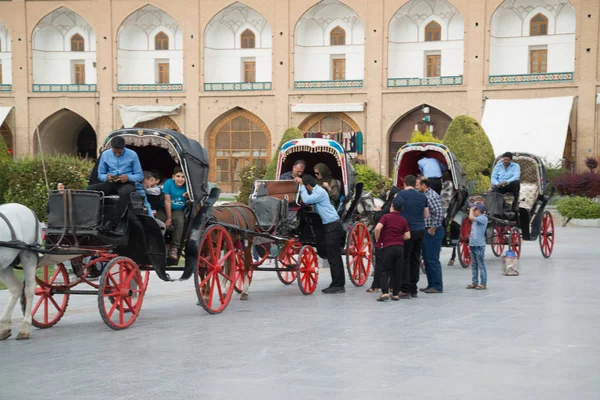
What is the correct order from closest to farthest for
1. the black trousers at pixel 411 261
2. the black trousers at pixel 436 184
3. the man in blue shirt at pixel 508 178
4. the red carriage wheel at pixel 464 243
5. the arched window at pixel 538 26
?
the black trousers at pixel 411 261 < the black trousers at pixel 436 184 < the red carriage wheel at pixel 464 243 < the man in blue shirt at pixel 508 178 < the arched window at pixel 538 26

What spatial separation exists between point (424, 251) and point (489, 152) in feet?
56.3

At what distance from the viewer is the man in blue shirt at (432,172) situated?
13.8 meters

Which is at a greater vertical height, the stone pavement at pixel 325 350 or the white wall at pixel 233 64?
the white wall at pixel 233 64

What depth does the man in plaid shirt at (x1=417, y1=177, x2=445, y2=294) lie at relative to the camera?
11.3 metres

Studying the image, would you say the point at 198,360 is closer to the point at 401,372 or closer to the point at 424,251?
the point at 401,372

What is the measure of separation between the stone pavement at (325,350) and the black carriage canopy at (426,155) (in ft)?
9.50

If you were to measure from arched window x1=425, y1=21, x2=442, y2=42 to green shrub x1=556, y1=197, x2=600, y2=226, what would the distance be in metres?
15.5

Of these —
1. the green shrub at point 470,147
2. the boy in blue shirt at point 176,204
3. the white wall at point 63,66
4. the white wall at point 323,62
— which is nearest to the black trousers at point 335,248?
the boy in blue shirt at point 176,204

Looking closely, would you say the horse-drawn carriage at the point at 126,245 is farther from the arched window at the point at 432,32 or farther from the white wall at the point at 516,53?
the arched window at the point at 432,32

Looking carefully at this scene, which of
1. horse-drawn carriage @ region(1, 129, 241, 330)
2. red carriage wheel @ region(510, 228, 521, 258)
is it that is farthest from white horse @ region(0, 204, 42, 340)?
red carriage wheel @ region(510, 228, 521, 258)

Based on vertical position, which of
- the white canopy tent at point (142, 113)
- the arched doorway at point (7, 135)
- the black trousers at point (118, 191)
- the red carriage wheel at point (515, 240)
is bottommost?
the red carriage wheel at point (515, 240)

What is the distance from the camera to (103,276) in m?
7.98

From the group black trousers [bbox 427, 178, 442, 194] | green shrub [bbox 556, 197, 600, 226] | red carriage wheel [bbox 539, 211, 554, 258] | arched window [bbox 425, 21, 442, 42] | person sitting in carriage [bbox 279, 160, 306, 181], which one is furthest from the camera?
arched window [bbox 425, 21, 442, 42]

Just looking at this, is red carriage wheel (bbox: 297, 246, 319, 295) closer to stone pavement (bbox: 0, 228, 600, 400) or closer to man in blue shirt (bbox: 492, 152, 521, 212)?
stone pavement (bbox: 0, 228, 600, 400)
